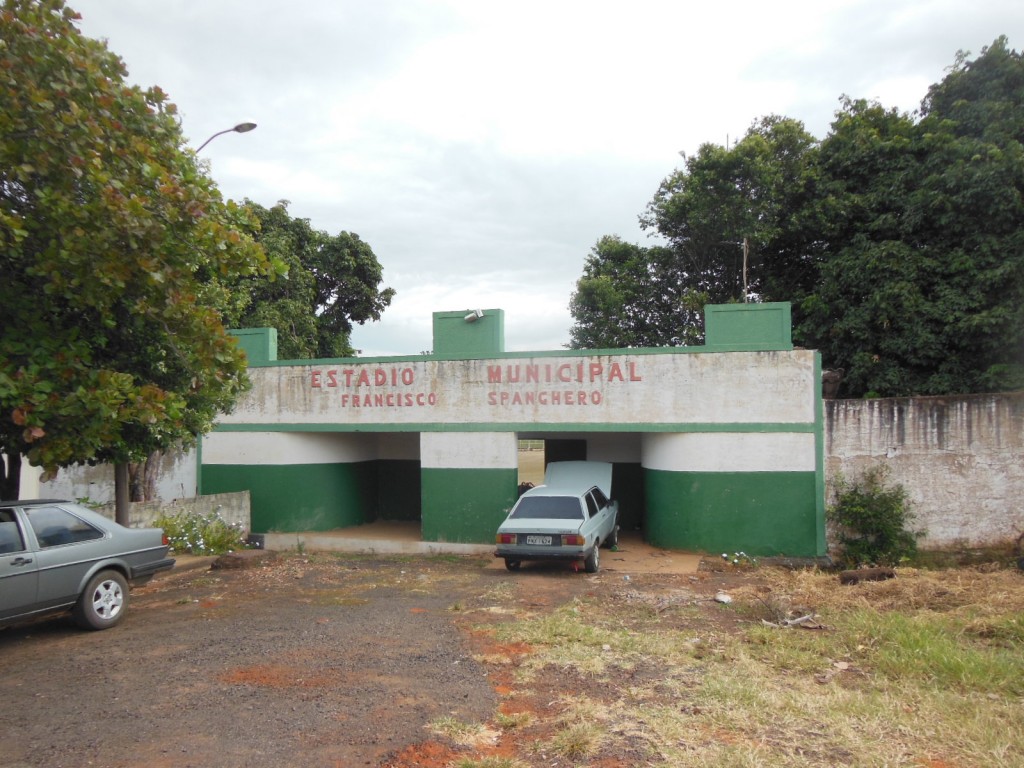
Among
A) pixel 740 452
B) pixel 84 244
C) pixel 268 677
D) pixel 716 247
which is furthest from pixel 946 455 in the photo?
pixel 84 244

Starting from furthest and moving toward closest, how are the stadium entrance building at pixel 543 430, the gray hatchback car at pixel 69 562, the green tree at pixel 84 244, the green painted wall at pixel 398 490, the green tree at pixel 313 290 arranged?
the green tree at pixel 313 290 < the green painted wall at pixel 398 490 < the stadium entrance building at pixel 543 430 < the gray hatchback car at pixel 69 562 < the green tree at pixel 84 244

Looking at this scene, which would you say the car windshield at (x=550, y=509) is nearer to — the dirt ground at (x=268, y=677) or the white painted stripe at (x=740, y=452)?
the dirt ground at (x=268, y=677)

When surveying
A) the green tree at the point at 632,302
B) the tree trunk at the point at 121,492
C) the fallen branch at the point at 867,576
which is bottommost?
the fallen branch at the point at 867,576

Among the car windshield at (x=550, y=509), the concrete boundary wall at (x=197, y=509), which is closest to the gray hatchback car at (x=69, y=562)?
the concrete boundary wall at (x=197, y=509)

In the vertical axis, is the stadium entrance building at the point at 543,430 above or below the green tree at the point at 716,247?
below

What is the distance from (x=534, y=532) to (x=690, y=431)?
409cm

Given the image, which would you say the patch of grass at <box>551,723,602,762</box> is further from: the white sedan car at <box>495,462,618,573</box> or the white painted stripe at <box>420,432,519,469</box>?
the white painted stripe at <box>420,432,519,469</box>

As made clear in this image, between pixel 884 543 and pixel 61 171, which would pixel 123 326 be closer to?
pixel 61 171

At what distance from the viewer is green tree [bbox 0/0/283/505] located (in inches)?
285

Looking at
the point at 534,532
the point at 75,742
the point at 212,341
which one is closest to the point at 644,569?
the point at 534,532

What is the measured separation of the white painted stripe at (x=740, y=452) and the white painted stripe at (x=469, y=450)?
3238 mm

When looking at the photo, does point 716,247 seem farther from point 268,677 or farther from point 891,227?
point 268,677

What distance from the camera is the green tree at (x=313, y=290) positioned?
80.8 ft

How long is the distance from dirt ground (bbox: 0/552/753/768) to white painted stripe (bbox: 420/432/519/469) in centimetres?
438
